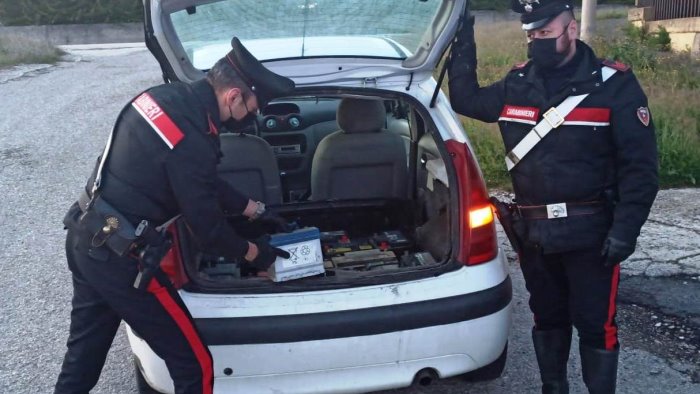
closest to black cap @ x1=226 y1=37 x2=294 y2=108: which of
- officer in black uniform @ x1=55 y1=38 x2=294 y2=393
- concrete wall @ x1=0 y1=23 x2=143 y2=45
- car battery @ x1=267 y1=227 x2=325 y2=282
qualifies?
officer in black uniform @ x1=55 y1=38 x2=294 y2=393

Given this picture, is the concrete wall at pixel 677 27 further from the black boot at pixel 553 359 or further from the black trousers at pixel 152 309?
the black trousers at pixel 152 309

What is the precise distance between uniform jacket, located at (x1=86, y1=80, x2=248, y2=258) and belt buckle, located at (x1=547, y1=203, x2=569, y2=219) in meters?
1.27

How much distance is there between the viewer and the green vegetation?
29781 mm

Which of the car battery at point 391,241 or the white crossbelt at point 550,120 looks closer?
the white crossbelt at point 550,120

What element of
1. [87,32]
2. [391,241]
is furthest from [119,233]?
[87,32]

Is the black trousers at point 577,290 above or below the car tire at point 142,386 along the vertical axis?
above

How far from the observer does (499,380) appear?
3.57 m

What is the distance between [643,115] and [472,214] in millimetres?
767

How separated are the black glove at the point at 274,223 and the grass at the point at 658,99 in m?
3.05

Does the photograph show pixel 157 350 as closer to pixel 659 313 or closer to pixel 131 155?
pixel 131 155

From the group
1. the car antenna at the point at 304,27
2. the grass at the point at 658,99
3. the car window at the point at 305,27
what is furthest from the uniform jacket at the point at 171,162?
the grass at the point at 658,99

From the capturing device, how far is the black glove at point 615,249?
2.84 meters

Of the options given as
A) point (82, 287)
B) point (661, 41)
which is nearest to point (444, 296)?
point (82, 287)

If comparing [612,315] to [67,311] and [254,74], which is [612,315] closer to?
[254,74]
